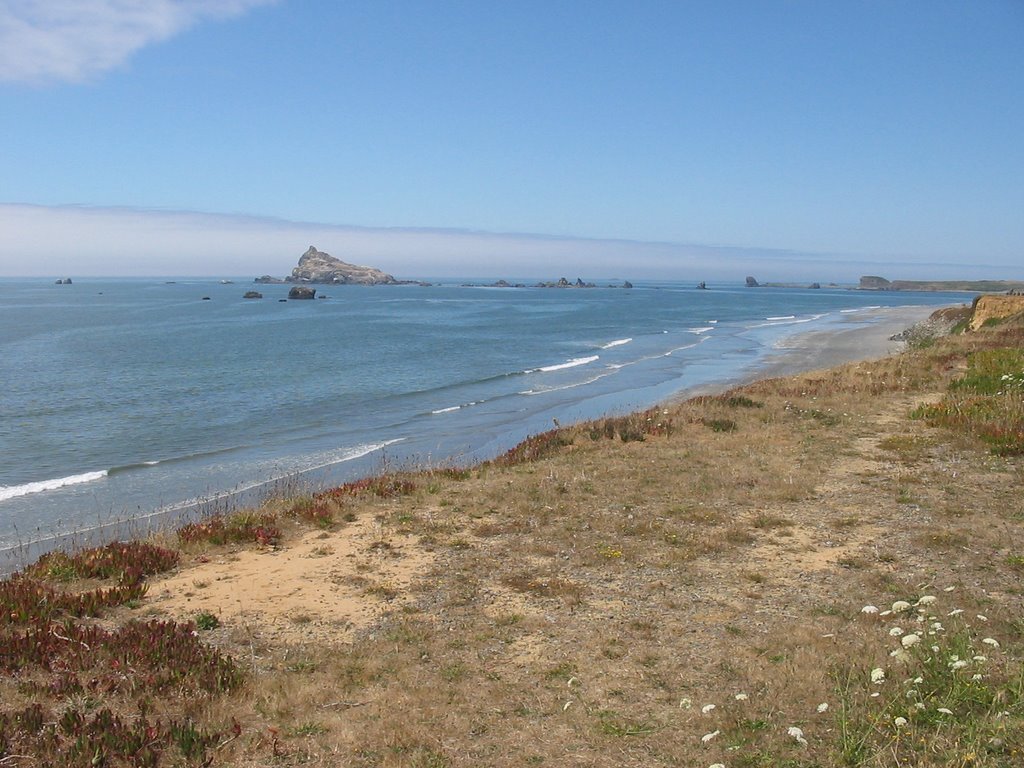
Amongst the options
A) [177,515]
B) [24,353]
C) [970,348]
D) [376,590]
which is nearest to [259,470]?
[177,515]

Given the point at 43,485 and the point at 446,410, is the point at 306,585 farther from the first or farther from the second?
the point at 446,410

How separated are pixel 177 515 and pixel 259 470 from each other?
472 centimetres

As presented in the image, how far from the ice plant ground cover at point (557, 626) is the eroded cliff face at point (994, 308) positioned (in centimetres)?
3395

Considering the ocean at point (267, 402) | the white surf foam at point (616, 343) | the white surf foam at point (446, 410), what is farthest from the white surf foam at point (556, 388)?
the white surf foam at point (616, 343)

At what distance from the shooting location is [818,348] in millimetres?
53812

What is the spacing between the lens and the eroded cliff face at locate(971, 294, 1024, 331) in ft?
139

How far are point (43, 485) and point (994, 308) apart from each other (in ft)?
155

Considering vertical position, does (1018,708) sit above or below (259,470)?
above

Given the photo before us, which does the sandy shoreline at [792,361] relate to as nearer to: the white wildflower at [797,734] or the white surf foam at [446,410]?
the white surf foam at [446,410]

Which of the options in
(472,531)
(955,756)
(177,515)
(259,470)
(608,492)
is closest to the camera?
(955,756)

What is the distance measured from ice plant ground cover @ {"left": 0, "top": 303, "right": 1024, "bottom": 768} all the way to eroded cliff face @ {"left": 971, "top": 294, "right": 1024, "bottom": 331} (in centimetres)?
3395

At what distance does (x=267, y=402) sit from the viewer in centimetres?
3269

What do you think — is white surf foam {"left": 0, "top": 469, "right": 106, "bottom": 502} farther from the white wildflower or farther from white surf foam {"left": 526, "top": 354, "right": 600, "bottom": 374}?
white surf foam {"left": 526, "top": 354, "right": 600, "bottom": 374}

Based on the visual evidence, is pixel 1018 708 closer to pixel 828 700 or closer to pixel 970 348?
pixel 828 700
